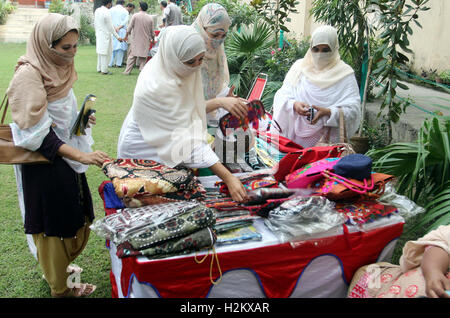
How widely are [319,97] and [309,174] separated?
3.81ft

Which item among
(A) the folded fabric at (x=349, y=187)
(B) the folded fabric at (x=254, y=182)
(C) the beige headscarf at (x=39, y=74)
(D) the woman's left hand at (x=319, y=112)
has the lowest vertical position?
(B) the folded fabric at (x=254, y=182)

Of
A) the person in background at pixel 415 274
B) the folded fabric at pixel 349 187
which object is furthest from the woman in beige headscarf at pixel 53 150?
the person in background at pixel 415 274

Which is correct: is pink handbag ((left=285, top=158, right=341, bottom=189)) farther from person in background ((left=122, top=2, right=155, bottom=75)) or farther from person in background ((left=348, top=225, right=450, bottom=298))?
person in background ((left=122, top=2, right=155, bottom=75))

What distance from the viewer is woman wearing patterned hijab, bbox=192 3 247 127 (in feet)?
8.97

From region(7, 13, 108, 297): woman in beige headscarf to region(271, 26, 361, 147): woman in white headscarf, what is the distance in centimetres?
154

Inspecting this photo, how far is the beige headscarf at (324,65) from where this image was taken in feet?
10.3

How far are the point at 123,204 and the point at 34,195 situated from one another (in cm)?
52

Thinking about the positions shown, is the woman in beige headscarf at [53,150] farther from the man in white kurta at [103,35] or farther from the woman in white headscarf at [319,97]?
the man in white kurta at [103,35]

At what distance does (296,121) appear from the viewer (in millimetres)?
3277

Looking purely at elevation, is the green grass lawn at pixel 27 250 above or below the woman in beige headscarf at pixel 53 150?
below

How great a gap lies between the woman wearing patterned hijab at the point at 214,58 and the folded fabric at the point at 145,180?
2.11ft

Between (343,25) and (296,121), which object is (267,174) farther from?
(343,25)

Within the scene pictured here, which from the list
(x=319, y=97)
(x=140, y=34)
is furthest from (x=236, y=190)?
(x=140, y=34)

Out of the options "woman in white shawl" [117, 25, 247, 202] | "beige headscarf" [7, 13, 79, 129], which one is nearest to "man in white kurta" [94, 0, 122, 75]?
"beige headscarf" [7, 13, 79, 129]
